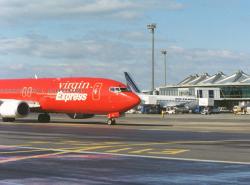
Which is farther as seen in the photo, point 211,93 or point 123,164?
point 211,93

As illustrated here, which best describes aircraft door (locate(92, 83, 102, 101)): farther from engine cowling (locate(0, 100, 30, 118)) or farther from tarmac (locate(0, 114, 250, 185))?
tarmac (locate(0, 114, 250, 185))

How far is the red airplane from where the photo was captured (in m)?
44.8

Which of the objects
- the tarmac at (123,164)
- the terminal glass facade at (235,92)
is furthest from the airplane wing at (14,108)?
the terminal glass facade at (235,92)

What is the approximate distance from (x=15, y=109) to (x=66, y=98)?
469 centimetres

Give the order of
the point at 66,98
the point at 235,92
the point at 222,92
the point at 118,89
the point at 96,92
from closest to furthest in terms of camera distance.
A: the point at 118,89
the point at 96,92
the point at 66,98
the point at 222,92
the point at 235,92

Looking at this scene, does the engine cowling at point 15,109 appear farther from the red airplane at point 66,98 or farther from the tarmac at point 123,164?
the tarmac at point 123,164

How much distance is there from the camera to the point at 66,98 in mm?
47781

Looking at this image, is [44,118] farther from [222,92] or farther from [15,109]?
[222,92]

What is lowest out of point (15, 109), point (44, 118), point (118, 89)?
point (44, 118)

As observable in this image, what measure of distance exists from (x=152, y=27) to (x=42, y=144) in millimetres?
92859

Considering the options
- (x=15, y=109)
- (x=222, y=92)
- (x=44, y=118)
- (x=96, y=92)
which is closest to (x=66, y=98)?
(x=96, y=92)

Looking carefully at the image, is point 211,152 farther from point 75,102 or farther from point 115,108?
point 75,102

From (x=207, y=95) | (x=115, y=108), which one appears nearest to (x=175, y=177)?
(x=115, y=108)

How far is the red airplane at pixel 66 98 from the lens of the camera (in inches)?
1763
